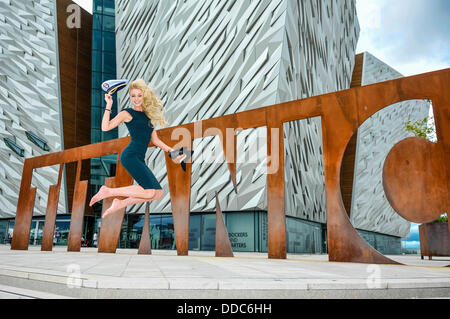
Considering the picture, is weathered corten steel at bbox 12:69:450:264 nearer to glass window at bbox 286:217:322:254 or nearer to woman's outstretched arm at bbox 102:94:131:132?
woman's outstretched arm at bbox 102:94:131:132

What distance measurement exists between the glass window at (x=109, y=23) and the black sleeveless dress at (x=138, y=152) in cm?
2826

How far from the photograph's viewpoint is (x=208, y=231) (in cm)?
2188

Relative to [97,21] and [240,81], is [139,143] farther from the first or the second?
[97,21]

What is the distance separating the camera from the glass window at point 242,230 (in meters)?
20.0

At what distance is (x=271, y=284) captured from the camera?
3.73m

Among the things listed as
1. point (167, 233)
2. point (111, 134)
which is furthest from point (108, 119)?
point (111, 134)

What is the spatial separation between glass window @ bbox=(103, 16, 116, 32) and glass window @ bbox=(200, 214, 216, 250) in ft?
65.0

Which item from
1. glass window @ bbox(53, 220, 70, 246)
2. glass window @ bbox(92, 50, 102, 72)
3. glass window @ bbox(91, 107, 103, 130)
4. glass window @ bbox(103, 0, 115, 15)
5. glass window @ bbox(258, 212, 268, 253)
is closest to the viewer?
glass window @ bbox(258, 212, 268, 253)

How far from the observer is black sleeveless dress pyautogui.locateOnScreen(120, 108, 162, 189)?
21.3 feet

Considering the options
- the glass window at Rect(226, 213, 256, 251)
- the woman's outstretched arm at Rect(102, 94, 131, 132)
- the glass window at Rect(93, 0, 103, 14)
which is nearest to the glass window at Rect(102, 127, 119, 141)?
the glass window at Rect(93, 0, 103, 14)

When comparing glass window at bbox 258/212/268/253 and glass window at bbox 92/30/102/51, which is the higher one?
glass window at bbox 92/30/102/51

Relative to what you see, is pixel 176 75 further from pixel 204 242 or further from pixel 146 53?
pixel 204 242

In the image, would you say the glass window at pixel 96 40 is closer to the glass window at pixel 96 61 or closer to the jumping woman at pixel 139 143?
the glass window at pixel 96 61
